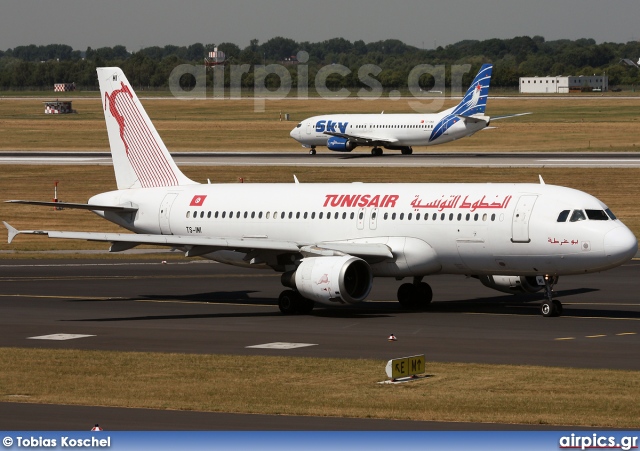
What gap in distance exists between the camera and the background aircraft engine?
44.8 meters

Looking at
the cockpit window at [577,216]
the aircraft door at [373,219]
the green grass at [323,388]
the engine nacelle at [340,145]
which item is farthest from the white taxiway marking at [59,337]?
the engine nacelle at [340,145]

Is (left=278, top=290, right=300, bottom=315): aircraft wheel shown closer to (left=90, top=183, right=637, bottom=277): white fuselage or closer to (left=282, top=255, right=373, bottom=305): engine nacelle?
(left=282, top=255, right=373, bottom=305): engine nacelle

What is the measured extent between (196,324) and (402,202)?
8931mm

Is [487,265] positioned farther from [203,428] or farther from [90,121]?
[90,121]

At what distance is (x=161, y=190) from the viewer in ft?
166

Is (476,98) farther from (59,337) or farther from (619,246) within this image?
(59,337)

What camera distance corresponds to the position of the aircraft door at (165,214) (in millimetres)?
49625

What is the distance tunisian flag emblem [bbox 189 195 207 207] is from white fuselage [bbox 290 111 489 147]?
273 ft

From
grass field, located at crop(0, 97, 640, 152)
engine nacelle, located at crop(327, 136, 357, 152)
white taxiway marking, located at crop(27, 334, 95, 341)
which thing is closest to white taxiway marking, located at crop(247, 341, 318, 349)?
white taxiway marking, located at crop(27, 334, 95, 341)

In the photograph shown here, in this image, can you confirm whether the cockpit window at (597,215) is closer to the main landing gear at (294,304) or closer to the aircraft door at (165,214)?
the main landing gear at (294,304)

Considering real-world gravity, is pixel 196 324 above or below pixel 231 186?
below

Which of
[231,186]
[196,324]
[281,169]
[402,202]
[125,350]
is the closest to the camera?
[125,350]

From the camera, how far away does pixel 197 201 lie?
49250mm

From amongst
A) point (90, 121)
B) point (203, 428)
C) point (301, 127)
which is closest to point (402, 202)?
point (203, 428)
